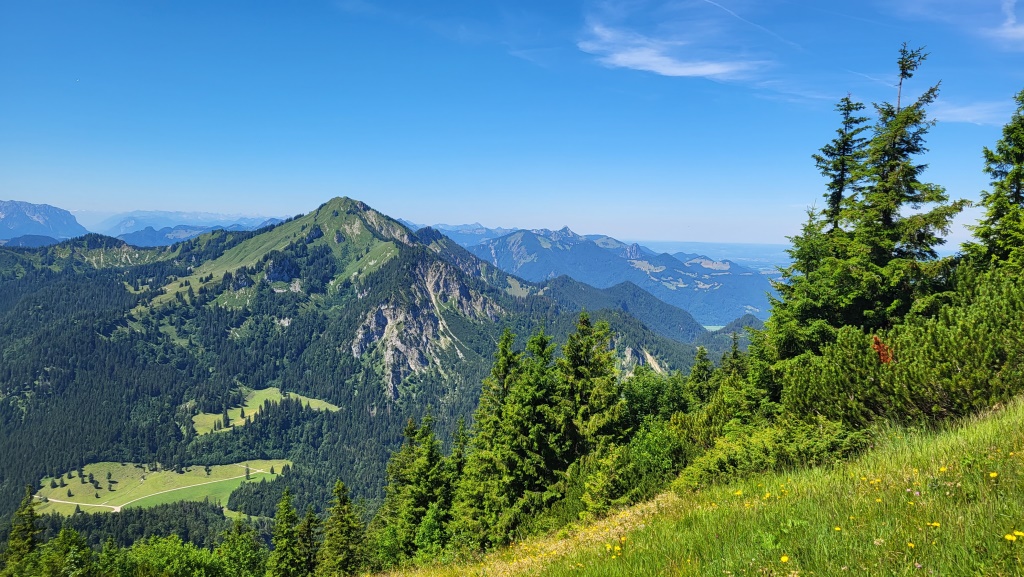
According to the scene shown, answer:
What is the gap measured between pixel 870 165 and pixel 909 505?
25437 millimetres

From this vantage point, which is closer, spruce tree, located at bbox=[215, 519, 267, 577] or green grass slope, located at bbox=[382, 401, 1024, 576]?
green grass slope, located at bbox=[382, 401, 1024, 576]

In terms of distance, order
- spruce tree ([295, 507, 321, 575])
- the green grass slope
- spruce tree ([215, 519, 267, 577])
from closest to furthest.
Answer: the green grass slope → spruce tree ([295, 507, 321, 575]) → spruce tree ([215, 519, 267, 577])

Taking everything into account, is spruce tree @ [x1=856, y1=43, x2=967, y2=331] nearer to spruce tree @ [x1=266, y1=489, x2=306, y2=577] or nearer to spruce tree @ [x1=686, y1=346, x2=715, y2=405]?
spruce tree @ [x1=686, y1=346, x2=715, y2=405]

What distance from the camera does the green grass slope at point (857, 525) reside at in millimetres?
4723

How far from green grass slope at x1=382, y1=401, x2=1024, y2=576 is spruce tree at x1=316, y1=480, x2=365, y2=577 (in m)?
43.2

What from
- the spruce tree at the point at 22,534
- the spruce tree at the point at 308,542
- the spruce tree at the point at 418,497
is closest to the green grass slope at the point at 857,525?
the spruce tree at the point at 418,497

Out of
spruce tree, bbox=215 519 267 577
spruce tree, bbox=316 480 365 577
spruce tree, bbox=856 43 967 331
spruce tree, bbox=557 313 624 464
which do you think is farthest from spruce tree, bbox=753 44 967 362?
spruce tree, bbox=215 519 267 577

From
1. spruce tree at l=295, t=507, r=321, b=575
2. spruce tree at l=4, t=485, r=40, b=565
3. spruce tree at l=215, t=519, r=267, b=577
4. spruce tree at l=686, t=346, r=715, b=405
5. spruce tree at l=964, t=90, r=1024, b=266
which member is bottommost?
spruce tree at l=215, t=519, r=267, b=577

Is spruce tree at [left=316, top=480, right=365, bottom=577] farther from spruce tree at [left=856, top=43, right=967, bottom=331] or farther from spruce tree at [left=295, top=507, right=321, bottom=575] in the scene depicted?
spruce tree at [left=856, top=43, right=967, bottom=331]

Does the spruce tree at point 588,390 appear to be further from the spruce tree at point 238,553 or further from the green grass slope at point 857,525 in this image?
the spruce tree at point 238,553

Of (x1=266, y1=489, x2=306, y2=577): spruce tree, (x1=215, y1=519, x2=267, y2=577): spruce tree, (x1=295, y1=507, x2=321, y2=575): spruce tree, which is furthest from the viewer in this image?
(x1=215, y1=519, x2=267, y2=577): spruce tree

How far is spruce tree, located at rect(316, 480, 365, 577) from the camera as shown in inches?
1783

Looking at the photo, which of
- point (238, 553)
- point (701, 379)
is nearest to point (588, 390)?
point (701, 379)

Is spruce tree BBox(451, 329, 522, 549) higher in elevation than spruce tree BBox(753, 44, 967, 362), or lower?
lower
